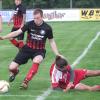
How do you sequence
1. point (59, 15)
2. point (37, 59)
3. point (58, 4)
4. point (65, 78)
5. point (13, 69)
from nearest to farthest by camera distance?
point (65, 78) < point (37, 59) < point (13, 69) < point (59, 15) < point (58, 4)

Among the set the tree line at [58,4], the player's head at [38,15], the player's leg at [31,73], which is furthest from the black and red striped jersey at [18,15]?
the tree line at [58,4]

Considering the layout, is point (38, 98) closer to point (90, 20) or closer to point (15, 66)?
point (15, 66)

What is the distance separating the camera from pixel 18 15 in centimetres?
2141

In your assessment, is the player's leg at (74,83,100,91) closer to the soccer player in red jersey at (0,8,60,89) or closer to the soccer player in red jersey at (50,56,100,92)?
the soccer player in red jersey at (50,56,100,92)

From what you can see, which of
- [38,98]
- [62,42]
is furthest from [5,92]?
[62,42]

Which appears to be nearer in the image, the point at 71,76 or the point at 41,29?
the point at 71,76

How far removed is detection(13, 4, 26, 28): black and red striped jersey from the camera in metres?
20.9

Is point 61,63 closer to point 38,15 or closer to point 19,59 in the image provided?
point 38,15

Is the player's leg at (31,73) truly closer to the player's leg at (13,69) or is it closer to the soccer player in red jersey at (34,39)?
the soccer player in red jersey at (34,39)

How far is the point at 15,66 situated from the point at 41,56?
69 centimetres

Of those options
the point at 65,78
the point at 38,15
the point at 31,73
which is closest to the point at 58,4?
the point at 38,15

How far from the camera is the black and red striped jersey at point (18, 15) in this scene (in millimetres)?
20875

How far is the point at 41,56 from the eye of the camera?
1241cm

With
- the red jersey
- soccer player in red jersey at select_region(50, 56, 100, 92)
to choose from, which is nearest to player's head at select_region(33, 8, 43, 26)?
soccer player in red jersey at select_region(50, 56, 100, 92)
